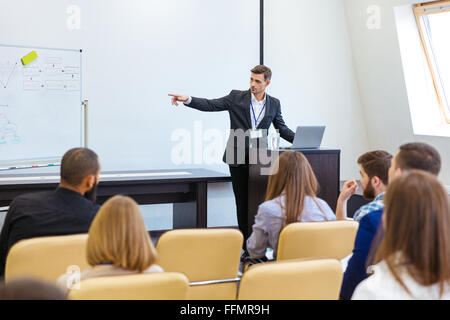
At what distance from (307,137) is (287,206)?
186 cm

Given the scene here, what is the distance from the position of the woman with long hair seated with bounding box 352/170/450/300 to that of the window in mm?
5301

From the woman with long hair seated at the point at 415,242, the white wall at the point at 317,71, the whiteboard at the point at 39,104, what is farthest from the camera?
the white wall at the point at 317,71

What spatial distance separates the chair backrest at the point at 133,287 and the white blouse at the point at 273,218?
3.97ft

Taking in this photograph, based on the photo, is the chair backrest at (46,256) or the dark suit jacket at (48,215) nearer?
the chair backrest at (46,256)

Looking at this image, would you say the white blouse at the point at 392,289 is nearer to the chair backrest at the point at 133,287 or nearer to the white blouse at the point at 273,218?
the chair backrest at the point at 133,287

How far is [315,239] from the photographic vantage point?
2547 millimetres

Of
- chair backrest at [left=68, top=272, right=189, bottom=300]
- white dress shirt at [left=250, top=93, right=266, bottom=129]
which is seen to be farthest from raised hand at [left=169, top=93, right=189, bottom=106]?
chair backrest at [left=68, top=272, right=189, bottom=300]

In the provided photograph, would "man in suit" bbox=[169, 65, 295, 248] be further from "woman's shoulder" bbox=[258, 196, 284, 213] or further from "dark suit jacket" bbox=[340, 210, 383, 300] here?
"dark suit jacket" bbox=[340, 210, 383, 300]

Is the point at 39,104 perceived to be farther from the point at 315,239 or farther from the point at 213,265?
the point at 315,239

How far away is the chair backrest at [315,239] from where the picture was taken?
2.49 meters

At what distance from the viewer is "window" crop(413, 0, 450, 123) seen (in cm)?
623

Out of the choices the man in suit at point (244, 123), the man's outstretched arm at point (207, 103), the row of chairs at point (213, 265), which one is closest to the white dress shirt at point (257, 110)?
the man in suit at point (244, 123)

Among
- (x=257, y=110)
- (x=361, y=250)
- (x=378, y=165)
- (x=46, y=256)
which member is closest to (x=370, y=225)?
(x=361, y=250)
